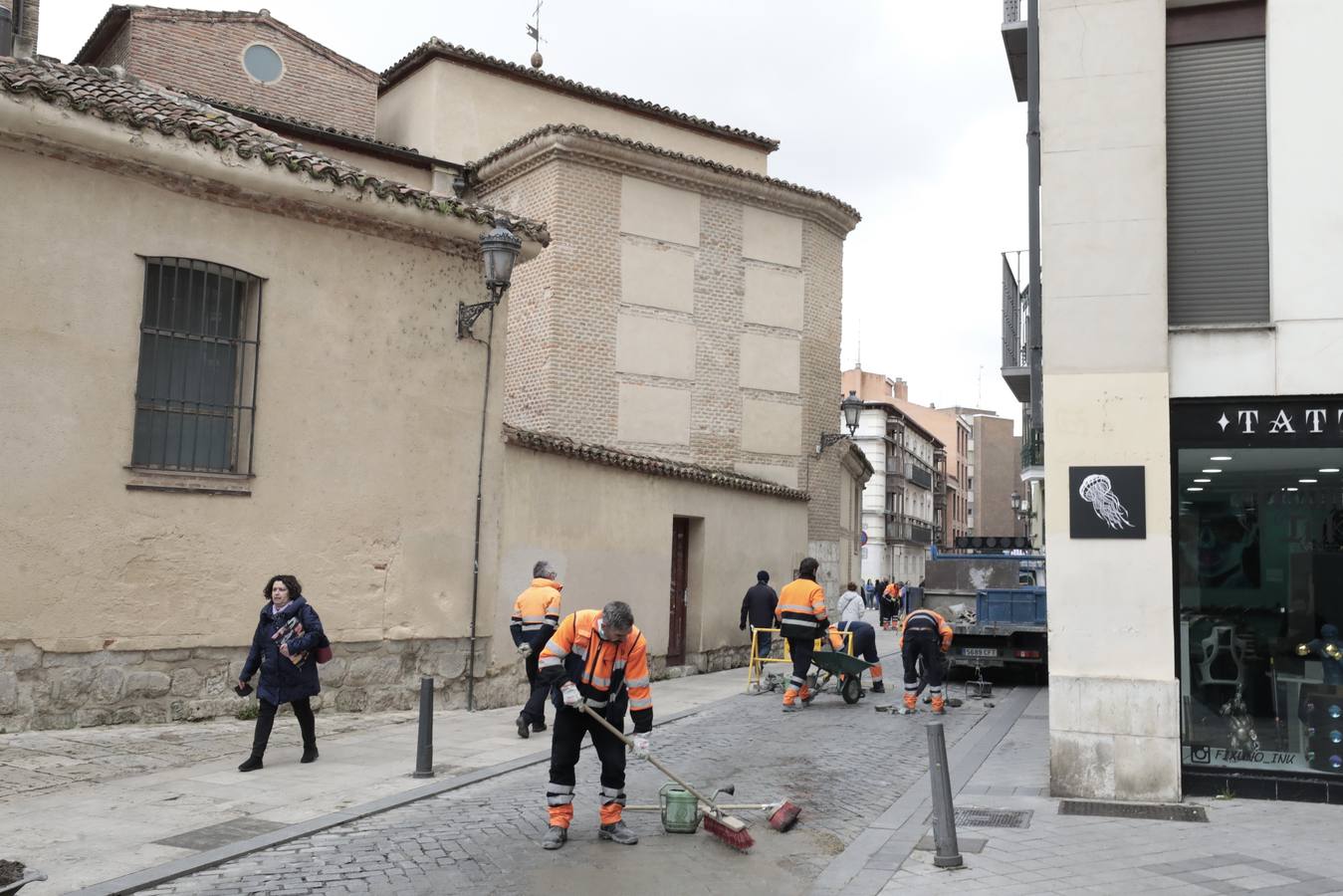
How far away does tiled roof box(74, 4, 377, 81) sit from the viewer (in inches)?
794

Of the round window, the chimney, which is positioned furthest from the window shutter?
the round window

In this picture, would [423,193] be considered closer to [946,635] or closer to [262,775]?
[262,775]

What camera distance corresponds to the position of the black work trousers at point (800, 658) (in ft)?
44.4

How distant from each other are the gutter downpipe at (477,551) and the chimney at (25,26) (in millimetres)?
8077

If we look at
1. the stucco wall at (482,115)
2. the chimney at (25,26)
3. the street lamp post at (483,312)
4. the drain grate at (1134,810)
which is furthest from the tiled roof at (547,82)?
the drain grate at (1134,810)

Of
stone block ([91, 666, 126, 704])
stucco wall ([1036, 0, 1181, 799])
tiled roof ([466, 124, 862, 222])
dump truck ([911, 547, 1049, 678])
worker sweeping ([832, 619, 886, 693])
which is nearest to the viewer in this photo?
stucco wall ([1036, 0, 1181, 799])

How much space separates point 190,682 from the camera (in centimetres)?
1043

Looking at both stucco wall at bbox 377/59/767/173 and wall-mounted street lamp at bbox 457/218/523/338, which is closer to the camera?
wall-mounted street lamp at bbox 457/218/523/338

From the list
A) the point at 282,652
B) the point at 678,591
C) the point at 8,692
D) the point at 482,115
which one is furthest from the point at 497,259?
the point at 482,115

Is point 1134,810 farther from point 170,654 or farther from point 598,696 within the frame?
point 170,654

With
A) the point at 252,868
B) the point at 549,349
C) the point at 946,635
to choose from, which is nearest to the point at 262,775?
the point at 252,868

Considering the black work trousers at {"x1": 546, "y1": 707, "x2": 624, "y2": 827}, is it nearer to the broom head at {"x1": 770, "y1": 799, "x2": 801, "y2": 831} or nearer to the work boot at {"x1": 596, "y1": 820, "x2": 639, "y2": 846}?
the work boot at {"x1": 596, "y1": 820, "x2": 639, "y2": 846}

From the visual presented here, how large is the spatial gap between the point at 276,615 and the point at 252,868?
2971 millimetres

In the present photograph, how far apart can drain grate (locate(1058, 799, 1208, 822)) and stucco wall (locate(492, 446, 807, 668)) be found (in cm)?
690
